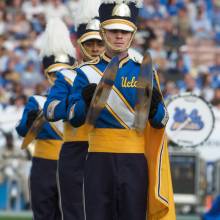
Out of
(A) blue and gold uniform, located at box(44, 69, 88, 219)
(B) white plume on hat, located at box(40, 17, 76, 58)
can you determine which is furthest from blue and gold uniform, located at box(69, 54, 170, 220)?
(B) white plume on hat, located at box(40, 17, 76, 58)

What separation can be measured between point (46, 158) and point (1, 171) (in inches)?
241

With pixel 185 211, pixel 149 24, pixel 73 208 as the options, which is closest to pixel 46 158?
pixel 73 208

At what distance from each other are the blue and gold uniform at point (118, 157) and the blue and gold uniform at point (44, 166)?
9.36 feet

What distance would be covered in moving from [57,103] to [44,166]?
2.63 meters

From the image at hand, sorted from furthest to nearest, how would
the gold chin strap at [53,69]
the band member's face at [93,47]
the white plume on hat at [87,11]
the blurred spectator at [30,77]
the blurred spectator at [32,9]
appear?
the blurred spectator at [32,9]
the blurred spectator at [30,77]
the gold chin strap at [53,69]
the white plume on hat at [87,11]
the band member's face at [93,47]

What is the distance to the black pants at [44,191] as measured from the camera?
9.40 metres

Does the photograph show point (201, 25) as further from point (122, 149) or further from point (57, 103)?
point (122, 149)

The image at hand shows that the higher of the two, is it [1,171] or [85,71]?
[85,71]

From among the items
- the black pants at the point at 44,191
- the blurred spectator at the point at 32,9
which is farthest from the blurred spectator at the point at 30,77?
the black pants at the point at 44,191

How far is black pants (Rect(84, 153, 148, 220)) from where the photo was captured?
652cm

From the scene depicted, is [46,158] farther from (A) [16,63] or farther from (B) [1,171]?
(A) [16,63]

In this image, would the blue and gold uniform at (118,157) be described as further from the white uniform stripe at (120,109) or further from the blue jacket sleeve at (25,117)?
the blue jacket sleeve at (25,117)

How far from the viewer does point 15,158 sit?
15477mm

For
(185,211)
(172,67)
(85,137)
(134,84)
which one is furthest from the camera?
(172,67)
